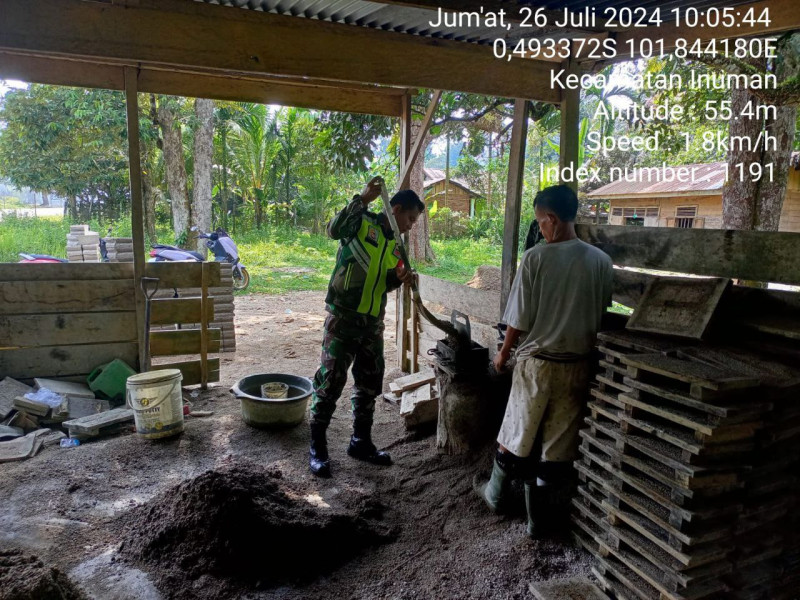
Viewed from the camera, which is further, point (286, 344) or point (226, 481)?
point (286, 344)

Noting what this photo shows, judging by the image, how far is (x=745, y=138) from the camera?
6.55 m

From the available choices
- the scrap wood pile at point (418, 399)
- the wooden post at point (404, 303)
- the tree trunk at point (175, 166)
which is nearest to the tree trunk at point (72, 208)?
the tree trunk at point (175, 166)

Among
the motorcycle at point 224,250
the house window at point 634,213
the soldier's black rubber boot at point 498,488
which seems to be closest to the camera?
the soldier's black rubber boot at point 498,488

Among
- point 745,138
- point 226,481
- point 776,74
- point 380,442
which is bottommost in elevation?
point 380,442

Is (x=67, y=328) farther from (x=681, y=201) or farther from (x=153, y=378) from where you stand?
(x=681, y=201)

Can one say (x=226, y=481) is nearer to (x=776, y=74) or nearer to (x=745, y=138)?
(x=745, y=138)

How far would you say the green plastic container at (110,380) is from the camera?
479 centimetres

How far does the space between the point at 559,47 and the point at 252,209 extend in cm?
1964

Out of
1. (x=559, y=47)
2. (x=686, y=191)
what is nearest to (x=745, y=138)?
(x=559, y=47)

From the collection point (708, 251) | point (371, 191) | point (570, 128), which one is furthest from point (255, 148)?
point (708, 251)

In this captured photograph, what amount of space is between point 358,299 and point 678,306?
2094 mm

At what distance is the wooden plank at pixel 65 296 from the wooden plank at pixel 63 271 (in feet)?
0.14

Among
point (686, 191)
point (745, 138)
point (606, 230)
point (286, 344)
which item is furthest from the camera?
point (686, 191)

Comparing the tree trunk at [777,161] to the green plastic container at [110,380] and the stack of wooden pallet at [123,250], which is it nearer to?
the green plastic container at [110,380]
